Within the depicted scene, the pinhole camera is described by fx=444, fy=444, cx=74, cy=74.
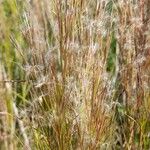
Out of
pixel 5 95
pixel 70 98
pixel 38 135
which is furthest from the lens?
pixel 5 95

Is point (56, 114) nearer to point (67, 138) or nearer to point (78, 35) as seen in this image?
point (67, 138)

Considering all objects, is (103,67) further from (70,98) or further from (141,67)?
(141,67)

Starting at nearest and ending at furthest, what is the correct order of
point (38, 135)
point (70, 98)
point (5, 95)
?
point (70, 98)
point (38, 135)
point (5, 95)

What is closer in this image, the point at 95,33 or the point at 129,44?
the point at 95,33

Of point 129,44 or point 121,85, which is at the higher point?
point 129,44

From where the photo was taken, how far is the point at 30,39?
1.32m

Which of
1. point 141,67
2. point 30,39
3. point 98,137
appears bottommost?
point 98,137

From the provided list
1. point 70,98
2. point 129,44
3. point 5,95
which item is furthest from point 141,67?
point 5,95

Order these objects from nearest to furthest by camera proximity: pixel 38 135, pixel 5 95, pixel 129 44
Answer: pixel 38 135 → pixel 129 44 → pixel 5 95

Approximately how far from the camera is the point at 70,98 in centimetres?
129

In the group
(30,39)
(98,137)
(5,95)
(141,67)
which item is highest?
(30,39)

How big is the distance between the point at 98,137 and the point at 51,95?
0.19 metres

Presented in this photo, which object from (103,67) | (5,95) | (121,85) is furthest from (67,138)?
(5,95)

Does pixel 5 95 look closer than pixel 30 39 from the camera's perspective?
No
